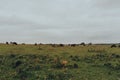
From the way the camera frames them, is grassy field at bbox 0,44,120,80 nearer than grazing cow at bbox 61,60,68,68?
Yes

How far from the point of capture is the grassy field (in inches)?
1244

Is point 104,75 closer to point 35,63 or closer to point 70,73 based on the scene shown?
point 70,73

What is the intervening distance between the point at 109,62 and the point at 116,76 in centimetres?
346

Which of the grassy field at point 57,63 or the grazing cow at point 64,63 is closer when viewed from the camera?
the grassy field at point 57,63

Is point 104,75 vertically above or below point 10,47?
below

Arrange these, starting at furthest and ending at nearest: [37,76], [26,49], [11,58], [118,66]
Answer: [26,49], [11,58], [118,66], [37,76]

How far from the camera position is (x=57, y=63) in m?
34.2

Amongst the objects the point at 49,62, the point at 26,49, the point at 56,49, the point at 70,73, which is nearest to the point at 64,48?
the point at 56,49

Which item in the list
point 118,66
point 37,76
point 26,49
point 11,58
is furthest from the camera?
point 26,49

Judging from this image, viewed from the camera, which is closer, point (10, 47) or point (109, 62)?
point (109, 62)

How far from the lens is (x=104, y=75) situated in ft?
104

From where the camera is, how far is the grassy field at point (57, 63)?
104 feet

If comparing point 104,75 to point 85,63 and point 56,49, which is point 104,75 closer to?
point 85,63

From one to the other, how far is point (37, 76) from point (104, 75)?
5322 millimetres
